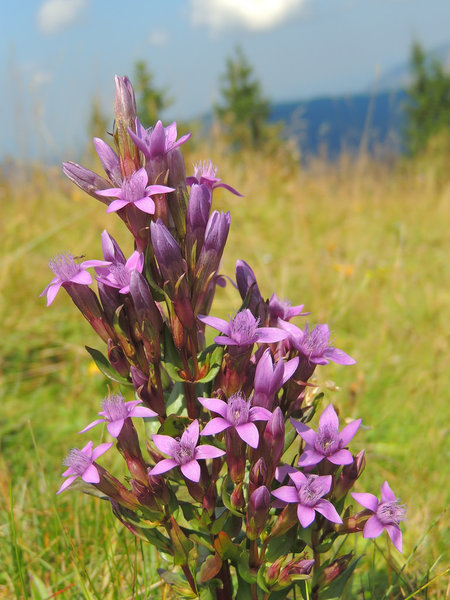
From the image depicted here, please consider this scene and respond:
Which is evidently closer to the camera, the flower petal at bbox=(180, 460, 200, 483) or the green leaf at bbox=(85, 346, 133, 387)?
the flower petal at bbox=(180, 460, 200, 483)

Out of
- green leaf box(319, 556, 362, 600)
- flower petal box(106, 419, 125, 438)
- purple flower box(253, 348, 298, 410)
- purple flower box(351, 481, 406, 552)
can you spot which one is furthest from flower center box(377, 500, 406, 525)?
flower petal box(106, 419, 125, 438)

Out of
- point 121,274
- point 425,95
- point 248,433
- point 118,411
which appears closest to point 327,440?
point 248,433

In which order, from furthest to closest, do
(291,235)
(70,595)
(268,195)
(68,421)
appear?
(268,195) < (291,235) < (68,421) < (70,595)

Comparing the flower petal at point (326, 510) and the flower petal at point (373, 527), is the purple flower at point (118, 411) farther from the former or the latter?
the flower petal at point (373, 527)

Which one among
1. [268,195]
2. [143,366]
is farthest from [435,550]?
[268,195]

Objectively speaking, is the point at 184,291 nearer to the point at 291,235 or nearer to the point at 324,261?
the point at 324,261

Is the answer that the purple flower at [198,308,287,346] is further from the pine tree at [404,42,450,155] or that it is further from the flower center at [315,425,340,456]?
the pine tree at [404,42,450,155]

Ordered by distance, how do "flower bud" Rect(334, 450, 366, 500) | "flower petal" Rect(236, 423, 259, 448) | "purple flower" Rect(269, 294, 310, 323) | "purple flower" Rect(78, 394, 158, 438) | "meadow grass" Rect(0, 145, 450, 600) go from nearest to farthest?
"flower petal" Rect(236, 423, 259, 448) → "purple flower" Rect(78, 394, 158, 438) → "flower bud" Rect(334, 450, 366, 500) → "purple flower" Rect(269, 294, 310, 323) → "meadow grass" Rect(0, 145, 450, 600)
